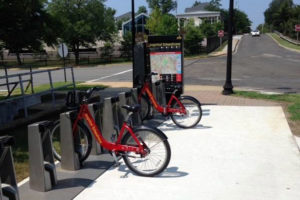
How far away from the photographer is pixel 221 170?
195 inches

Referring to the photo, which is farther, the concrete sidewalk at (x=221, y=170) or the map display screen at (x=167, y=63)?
the map display screen at (x=167, y=63)

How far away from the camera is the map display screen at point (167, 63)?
926cm

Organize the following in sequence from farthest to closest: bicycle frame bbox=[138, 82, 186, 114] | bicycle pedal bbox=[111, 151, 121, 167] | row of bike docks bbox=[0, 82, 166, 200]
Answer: bicycle frame bbox=[138, 82, 186, 114] → bicycle pedal bbox=[111, 151, 121, 167] → row of bike docks bbox=[0, 82, 166, 200]

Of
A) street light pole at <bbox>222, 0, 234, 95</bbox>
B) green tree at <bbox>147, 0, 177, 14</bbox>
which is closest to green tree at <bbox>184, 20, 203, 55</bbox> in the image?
street light pole at <bbox>222, 0, 234, 95</bbox>

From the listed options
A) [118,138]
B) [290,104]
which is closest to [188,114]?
[118,138]

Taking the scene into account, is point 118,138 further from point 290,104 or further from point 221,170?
point 290,104

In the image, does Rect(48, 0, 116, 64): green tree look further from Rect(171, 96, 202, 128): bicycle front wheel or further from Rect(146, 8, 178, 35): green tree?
Rect(171, 96, 202, 128): bicycle front wheel

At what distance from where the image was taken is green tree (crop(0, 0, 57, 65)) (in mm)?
8812

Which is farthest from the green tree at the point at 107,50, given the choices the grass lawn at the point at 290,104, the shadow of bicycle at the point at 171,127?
the shadow of bicycle at the point at 171,127

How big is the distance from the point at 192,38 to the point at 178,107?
103ft

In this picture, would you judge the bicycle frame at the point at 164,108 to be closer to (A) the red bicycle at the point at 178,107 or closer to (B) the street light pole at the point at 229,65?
(A) the red bicycle at the point at 178,107

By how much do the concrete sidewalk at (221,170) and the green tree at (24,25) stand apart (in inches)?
184

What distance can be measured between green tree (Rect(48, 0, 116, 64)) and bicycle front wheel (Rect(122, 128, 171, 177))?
99.8ft

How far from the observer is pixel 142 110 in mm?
7742
